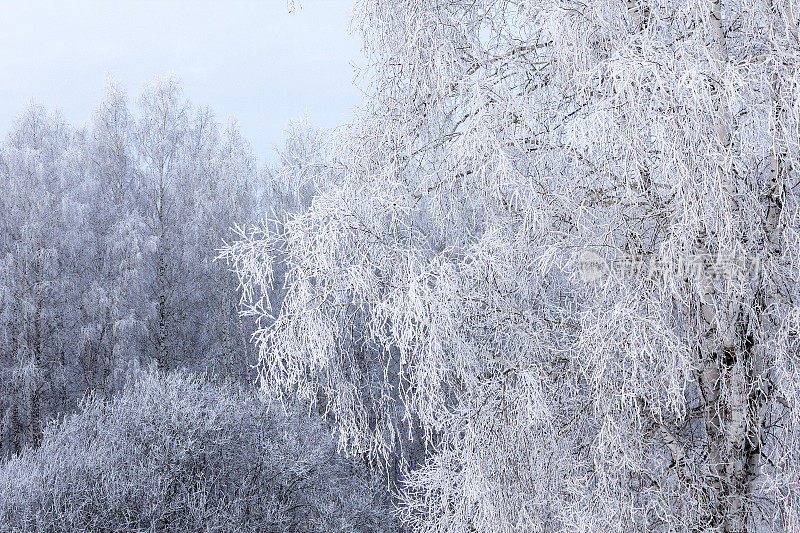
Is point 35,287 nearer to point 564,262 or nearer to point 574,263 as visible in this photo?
point 564,262

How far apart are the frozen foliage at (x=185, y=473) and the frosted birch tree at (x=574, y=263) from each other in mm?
3962

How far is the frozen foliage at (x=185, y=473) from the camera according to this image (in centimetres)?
732

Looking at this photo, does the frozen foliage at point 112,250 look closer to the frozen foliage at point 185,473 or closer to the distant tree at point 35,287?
the distant tree at point 35,287

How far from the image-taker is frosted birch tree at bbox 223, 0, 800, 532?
113 inches

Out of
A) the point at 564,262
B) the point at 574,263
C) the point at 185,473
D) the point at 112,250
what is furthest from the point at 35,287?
the point at 574,263

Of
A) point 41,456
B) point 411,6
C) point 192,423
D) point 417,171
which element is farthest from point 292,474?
point 411,6

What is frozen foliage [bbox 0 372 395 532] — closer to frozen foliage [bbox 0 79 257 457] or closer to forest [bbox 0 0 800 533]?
forest [bbox 0 0 800 533]

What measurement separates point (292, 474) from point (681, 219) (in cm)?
733

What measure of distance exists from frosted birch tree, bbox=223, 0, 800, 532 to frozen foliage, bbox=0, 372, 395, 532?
3.96 metres

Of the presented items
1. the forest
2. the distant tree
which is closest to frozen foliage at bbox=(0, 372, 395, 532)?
the distant tree

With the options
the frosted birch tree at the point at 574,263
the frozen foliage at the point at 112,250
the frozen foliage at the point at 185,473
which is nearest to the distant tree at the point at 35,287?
the frozen foliage at the point at 112,250

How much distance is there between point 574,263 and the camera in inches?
125

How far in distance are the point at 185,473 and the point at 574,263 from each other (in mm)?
6653

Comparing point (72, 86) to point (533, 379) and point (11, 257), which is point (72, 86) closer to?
point (11, 257)
